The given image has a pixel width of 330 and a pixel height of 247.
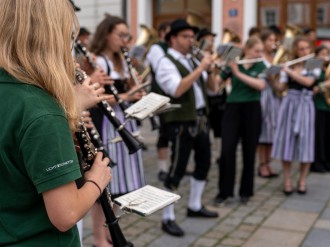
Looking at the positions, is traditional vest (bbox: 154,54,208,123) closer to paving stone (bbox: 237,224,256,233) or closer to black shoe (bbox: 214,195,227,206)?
paving stone (bbox: 237,224,256,233)

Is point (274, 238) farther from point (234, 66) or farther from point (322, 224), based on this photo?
point (234, 66)

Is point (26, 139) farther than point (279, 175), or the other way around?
point (279, 175)

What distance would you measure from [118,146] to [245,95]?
6.14ft

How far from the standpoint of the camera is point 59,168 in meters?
1.45

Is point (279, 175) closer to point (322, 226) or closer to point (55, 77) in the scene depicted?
point (322, 226)

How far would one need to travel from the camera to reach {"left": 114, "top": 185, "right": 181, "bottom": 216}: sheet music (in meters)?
1.92

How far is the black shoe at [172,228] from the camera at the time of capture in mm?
4062

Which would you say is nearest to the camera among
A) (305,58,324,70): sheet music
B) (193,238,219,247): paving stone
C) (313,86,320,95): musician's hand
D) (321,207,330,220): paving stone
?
(193,238,219,247): paving stone

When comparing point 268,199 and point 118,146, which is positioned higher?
point 118,146

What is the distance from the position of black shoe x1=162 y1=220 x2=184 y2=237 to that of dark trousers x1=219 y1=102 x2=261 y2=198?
98cm

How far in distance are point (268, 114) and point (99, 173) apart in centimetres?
483

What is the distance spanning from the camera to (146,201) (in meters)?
2.01

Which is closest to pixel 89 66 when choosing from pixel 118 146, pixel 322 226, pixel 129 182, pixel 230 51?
pixel 118 146

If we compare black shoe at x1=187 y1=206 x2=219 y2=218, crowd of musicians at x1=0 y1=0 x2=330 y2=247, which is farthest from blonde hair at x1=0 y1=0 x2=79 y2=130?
black shoe at x1=187 y1=206 x2=219 y2=218
